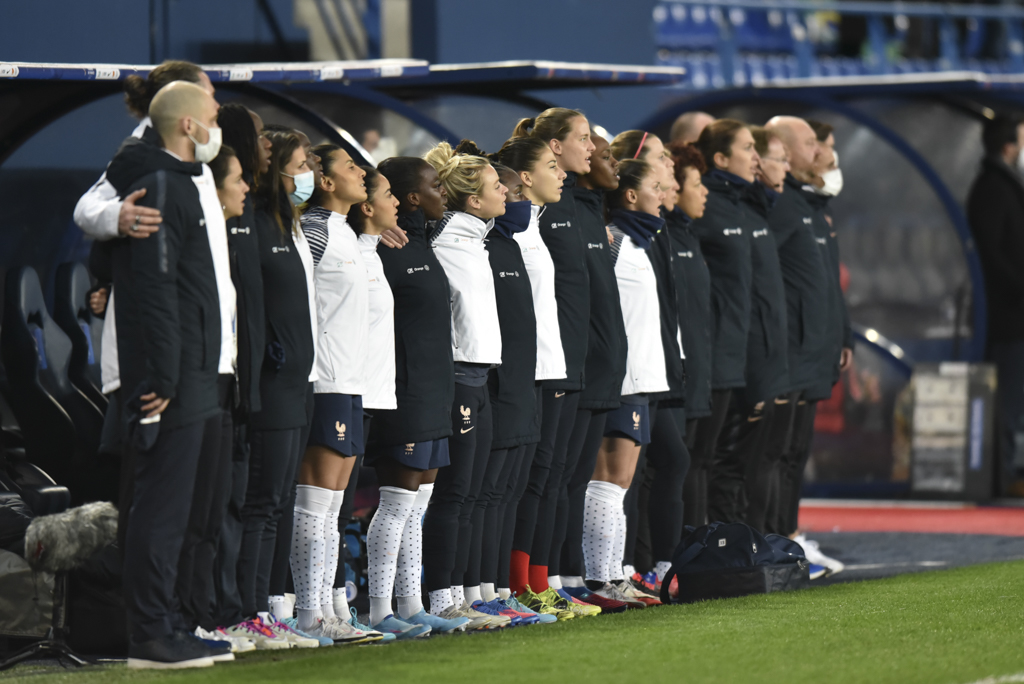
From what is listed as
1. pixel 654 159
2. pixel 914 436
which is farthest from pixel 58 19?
pixel 914 436

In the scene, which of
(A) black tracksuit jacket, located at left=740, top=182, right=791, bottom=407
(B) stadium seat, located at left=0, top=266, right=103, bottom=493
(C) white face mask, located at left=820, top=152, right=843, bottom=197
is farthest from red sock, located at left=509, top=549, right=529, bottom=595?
(C) white face mask, located at left=820, top=152, right=843, bottom=197

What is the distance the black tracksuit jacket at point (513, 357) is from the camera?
6.45 m

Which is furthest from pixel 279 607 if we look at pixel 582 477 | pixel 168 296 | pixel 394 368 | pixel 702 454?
pixel 702 454

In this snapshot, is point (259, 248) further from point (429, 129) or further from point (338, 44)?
point (338, 44)

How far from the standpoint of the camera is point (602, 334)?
6.95m

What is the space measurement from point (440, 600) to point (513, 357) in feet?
3.22

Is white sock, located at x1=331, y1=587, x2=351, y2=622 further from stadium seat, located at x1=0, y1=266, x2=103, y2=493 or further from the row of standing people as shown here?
stadium seat, located at x1=0, y1=266, x2=103, y2=493

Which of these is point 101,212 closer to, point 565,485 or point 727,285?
point 565,485

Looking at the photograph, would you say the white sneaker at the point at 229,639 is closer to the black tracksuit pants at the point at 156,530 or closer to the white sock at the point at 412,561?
the black tracksuit pants at the point at 156,530

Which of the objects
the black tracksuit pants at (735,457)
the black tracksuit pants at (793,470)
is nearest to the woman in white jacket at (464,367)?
the black tracksuit pants at (735,457)

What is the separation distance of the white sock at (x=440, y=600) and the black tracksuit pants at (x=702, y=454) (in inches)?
73.5

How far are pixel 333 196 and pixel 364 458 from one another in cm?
109

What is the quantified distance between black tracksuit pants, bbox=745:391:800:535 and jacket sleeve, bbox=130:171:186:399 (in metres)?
3.90

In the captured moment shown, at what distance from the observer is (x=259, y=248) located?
A: 5695 mm
